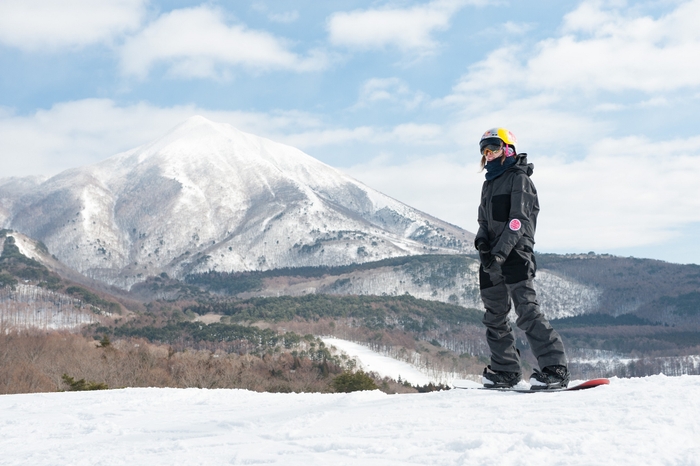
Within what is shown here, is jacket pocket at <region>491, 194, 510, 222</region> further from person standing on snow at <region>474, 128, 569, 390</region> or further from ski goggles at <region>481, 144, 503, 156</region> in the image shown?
ski goggles at <region>481, 144, 503, 156</region>

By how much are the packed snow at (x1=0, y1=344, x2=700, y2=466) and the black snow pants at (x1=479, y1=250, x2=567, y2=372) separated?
0.90 meters

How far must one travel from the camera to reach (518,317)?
773cm

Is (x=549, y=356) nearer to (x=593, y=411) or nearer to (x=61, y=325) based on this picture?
(x=593, y=411)

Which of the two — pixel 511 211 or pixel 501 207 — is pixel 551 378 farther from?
pixel 501 207

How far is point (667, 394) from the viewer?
5859 mm

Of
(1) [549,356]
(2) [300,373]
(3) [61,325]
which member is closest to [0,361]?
(2) [300,373]

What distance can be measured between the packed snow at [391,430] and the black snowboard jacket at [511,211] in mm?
1961

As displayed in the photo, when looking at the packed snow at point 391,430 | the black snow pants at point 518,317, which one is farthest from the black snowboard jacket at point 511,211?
the packed snow at point 391,430

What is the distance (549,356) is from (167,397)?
5758 millimetres

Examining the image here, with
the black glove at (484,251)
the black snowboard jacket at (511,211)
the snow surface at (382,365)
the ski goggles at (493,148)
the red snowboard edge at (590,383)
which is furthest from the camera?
the snow surface at (382,365)

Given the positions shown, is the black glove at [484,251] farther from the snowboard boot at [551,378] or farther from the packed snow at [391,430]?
the packed snow at [391,430]

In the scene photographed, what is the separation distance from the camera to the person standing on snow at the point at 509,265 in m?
7.66

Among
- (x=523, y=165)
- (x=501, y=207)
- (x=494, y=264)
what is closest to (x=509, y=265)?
(x=494, y=264)

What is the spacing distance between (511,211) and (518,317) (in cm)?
140
